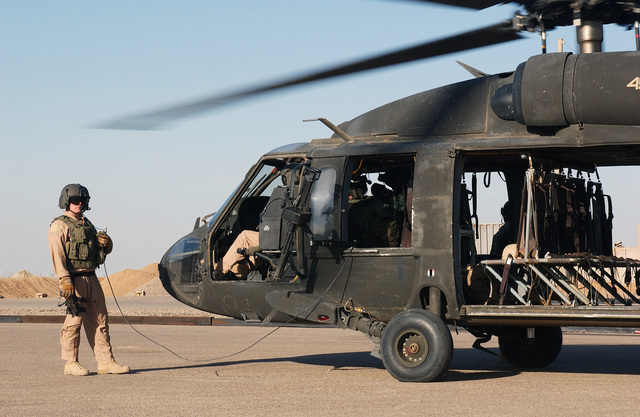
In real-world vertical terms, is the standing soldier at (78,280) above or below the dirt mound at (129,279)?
above

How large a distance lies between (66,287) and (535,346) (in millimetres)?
5969

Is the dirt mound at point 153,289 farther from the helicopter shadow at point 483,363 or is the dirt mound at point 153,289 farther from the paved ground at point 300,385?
the helicopter shadow at point 483,363

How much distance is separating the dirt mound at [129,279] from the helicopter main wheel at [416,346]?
50964 mm

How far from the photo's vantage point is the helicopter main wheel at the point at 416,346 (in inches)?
362

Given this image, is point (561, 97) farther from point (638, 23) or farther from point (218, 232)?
point (218, 232)

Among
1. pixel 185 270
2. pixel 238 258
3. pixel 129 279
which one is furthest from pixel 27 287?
pixel 238 258

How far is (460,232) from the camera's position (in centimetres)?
979

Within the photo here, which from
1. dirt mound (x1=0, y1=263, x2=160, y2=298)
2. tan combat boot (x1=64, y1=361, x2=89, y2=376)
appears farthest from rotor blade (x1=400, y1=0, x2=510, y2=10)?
dirt mound (x1=0, y1=263, x2=160, y2=298)

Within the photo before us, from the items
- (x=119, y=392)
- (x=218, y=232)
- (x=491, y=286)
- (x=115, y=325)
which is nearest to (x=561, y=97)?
(x=491, y=286)

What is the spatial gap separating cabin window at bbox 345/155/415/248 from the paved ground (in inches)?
63.6

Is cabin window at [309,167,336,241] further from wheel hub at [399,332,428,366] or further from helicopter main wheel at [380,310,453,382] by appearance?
wheel hub at [399,332,428,366]

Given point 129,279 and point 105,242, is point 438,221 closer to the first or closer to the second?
point 105,242

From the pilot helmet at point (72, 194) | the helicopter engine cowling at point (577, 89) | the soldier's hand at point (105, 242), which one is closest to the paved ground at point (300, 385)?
the soldier's hand at point (105, 242)

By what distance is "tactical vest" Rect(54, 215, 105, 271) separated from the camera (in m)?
9.88
